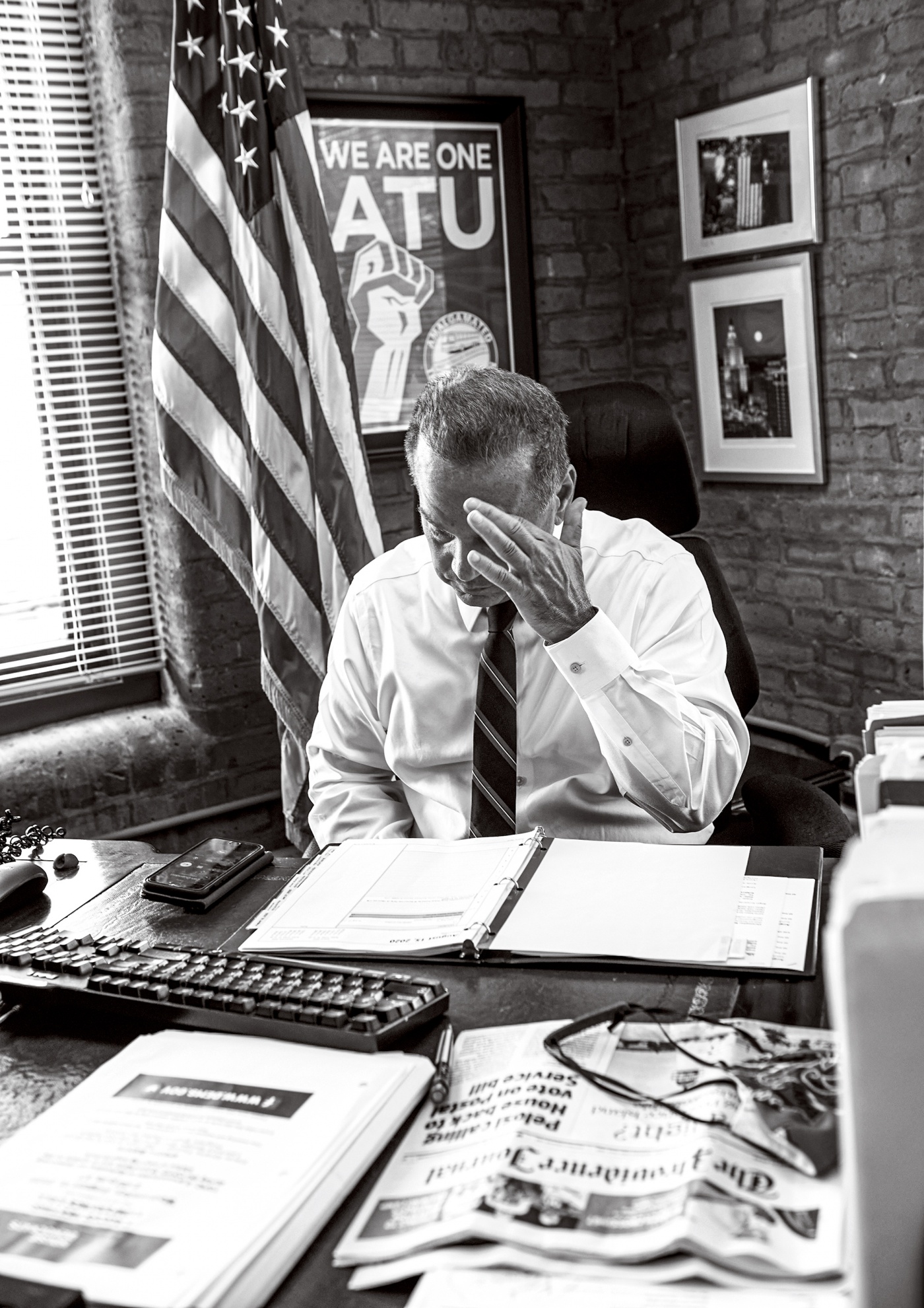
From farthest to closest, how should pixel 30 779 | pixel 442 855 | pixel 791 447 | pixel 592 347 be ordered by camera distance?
pixel 592 347 → pixel 791 447 → pixel 30 779 → pixel 442 855

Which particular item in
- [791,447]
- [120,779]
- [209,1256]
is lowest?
[120,779]

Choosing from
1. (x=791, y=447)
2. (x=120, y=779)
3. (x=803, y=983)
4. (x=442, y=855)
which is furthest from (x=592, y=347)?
(x=803, y=983)

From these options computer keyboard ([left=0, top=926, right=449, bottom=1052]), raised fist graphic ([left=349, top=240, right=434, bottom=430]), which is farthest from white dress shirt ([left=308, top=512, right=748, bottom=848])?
raised fist graphic ([left=349, top=240, right=434, bottom=430])

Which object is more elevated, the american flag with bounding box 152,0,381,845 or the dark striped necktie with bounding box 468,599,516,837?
the american flag with bounding box 152,0,381,845

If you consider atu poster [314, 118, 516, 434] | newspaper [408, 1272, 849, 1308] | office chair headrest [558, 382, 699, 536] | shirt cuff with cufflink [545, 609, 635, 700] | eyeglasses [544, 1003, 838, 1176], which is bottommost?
newspaper [408, 1272, 849, 1308]

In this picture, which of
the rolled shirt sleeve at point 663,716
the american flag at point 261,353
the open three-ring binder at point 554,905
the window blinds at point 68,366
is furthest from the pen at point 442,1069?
the window blinds at point 68,366

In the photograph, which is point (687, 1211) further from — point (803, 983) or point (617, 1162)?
point (803, 983)

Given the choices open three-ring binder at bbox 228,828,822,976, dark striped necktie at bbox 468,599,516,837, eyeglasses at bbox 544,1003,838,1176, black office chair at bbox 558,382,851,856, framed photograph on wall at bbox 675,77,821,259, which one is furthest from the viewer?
framed photograph on wall at bbox 675,77,821,259

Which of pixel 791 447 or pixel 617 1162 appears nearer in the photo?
pixel 617 1162

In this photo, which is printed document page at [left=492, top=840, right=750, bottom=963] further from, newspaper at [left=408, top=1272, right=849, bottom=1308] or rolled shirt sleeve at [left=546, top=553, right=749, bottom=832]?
newspaper at [left=408, top=1272, right=849, bottom=1308]

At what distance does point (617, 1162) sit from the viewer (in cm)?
78

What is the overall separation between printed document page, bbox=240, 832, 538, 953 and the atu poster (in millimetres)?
1987

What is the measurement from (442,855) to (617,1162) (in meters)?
0.61

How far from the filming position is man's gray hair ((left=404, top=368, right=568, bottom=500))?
159 centimetres
